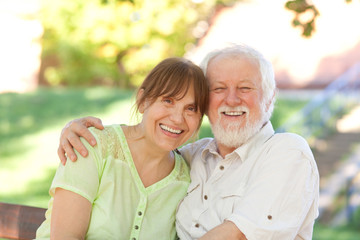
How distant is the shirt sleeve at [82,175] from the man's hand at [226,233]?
61cm

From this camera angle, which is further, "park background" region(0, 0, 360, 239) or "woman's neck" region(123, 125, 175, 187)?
"park background" region(0, 0, 360, 239)

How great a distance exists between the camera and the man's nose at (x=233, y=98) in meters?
3.02

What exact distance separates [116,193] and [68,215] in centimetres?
29

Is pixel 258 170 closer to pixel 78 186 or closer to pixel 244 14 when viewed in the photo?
pixel 78 186

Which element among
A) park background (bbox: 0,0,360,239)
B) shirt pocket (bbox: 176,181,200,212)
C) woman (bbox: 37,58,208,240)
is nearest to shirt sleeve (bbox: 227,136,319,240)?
shirt pocket (bbox: 176,181,200,212)

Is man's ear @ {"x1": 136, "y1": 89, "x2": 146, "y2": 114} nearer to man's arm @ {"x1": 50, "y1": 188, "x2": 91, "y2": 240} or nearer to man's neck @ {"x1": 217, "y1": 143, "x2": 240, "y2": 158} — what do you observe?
man's neck @ {"x1": 217, "y1": 143, "x2": 240, "y2": 158}

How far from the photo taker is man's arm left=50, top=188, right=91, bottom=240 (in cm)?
268

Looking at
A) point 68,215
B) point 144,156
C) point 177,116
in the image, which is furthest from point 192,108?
point 68,215

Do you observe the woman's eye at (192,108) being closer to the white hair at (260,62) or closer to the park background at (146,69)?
the white hair at (260,62)

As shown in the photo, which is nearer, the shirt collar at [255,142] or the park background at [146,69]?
the shirt collar at [255,142]

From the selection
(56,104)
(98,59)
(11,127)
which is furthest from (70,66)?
(11,127)

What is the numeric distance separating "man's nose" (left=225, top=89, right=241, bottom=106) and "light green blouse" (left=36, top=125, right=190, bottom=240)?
532 mm

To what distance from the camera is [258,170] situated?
284 centimetres

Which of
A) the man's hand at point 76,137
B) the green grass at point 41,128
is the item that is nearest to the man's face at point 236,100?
the man's hand at point 76,137
